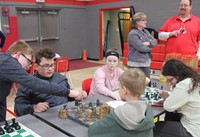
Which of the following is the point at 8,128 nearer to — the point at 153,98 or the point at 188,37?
the point at 153,98

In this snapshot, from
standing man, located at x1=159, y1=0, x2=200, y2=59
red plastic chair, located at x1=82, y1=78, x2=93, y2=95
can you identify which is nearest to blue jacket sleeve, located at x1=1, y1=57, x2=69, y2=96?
red plastic chair, located at x1=82, y1=78, x2=93, y2=95

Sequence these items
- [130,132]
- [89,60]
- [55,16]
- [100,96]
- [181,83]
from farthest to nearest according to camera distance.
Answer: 1. [89,60]
2. [55,16]
3. [100,96]
4. [181,83]
5. [130,132]

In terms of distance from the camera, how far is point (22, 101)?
6.64ft

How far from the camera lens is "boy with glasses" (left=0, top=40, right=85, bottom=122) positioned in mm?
1581

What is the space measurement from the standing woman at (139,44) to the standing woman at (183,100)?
1.18 meters

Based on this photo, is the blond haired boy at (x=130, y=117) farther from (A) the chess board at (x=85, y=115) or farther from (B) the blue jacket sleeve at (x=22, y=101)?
(B) the blue jacket sleeve at (x=22, y=101)

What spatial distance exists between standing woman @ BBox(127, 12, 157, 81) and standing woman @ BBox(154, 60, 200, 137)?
118cm

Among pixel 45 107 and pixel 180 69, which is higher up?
pixel 180 69

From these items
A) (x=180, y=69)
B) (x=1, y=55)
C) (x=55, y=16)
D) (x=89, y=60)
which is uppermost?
(x=55, y=16)

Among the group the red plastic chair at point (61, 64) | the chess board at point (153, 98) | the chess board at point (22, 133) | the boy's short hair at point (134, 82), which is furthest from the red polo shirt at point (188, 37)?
the red plastic chair at point (61, 64)

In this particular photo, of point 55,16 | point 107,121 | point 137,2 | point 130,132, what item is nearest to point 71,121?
point 107,121

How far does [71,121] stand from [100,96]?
0.70m

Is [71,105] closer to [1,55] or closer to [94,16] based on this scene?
[1,55]

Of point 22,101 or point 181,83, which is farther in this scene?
point 22,101
